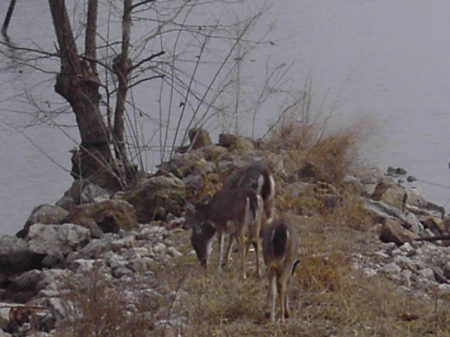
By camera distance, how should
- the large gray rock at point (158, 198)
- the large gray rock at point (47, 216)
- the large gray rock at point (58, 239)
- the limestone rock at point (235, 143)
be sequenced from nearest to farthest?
the large gray rock at point (58, 239)
the large gray rock at point (158, 198)
the large gray rock at point (47, 216)
the limestone rock at point (235, 143)

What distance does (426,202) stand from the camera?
12.9 m

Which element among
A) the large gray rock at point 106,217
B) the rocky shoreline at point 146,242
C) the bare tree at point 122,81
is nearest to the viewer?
the rocky shoreline at point 146,242

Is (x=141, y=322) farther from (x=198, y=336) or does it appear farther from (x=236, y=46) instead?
(x=236, y=46)

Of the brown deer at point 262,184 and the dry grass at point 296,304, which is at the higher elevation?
the brown deer at point 262,184

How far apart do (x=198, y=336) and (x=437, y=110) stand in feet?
39.3

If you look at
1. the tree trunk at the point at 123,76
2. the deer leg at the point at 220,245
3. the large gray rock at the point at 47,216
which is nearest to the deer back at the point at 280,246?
the deer leg at the point at 220,245

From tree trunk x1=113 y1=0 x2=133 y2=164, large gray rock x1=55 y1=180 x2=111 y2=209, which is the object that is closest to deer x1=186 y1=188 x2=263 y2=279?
large gray rock x1=55 y1=180 x2=111 y2=209

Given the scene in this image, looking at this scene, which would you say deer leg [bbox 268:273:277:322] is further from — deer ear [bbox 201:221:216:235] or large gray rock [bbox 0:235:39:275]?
large gray rock [bbox 0:235:39:275]

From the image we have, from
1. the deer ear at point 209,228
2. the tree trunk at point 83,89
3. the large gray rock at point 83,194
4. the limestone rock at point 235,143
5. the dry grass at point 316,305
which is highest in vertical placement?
the tree trunk at point 83,89

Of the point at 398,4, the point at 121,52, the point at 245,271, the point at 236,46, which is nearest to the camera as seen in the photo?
the point at 245,271

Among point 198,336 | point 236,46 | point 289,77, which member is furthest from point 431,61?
point 198,336

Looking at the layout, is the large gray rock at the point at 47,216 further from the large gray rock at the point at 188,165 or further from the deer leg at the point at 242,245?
the deer leg at the point at 242,245

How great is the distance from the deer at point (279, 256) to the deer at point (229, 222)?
0.77 meters

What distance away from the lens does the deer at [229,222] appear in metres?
7.09
